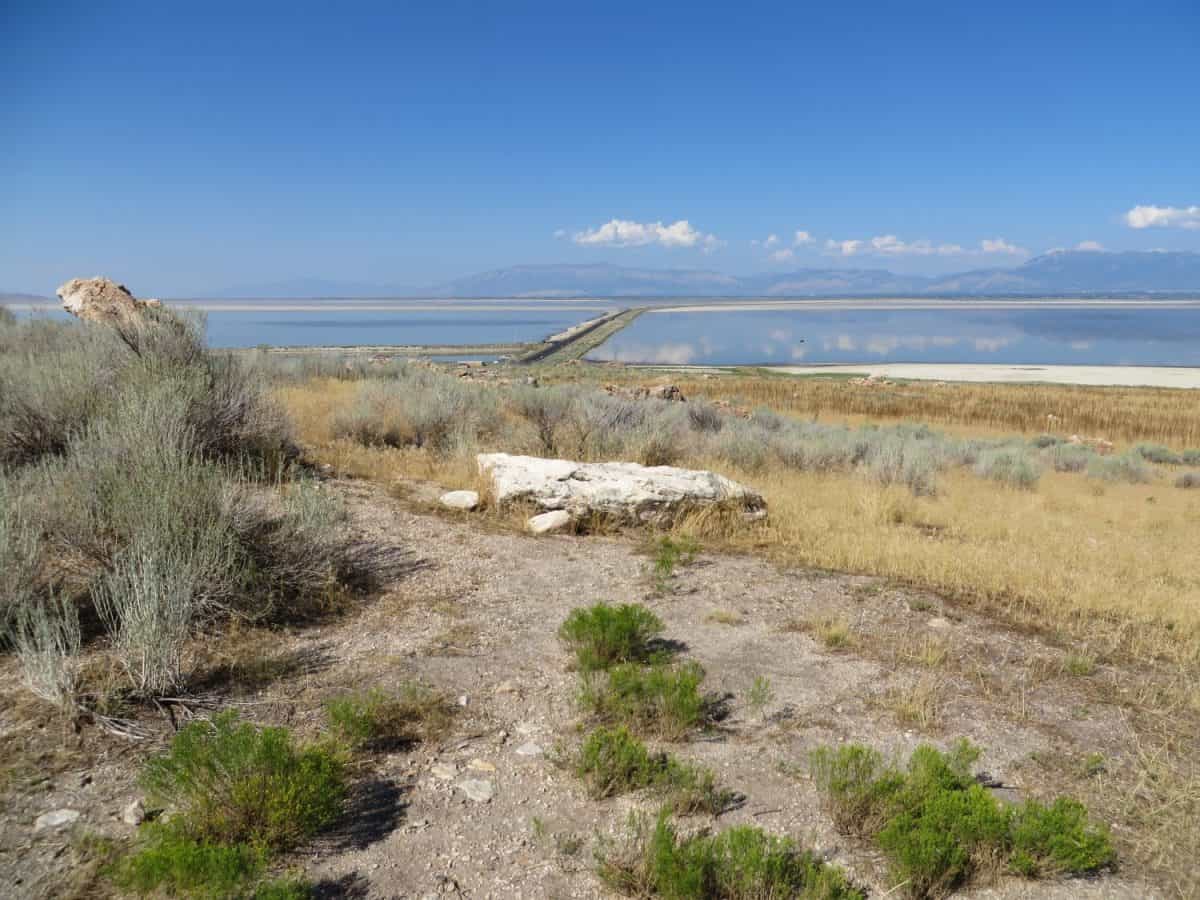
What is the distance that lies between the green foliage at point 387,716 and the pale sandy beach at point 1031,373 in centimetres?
4119

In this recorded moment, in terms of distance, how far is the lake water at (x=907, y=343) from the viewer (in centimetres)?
6059

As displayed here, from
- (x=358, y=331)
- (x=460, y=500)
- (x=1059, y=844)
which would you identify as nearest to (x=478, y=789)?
(x=1059, y=844)

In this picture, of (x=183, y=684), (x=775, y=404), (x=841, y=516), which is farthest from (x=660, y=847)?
(x=775, y=404)

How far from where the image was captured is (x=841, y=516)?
859cm

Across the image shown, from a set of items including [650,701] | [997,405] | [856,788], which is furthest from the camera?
[997,405]

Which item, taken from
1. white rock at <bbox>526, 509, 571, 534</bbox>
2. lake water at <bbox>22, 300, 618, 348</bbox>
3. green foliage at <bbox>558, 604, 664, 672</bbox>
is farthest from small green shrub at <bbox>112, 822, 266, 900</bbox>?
lake water at <bbox>22, 300, 618, 348</bbox>

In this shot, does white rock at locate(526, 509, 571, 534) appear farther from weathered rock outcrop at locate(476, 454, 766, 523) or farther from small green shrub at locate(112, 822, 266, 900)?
small green shrub at locate(112, 822, 266, 900)

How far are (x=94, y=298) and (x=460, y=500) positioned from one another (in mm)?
11495

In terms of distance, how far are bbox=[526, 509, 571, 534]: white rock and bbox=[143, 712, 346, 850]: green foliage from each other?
429 centimetres

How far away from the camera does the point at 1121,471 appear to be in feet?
52.0

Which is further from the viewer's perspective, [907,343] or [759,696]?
[907,343]

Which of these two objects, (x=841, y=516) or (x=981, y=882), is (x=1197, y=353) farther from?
(x=981, y=882)

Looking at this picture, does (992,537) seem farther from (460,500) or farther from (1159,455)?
(1159,455)

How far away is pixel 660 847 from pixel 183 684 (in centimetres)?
265
